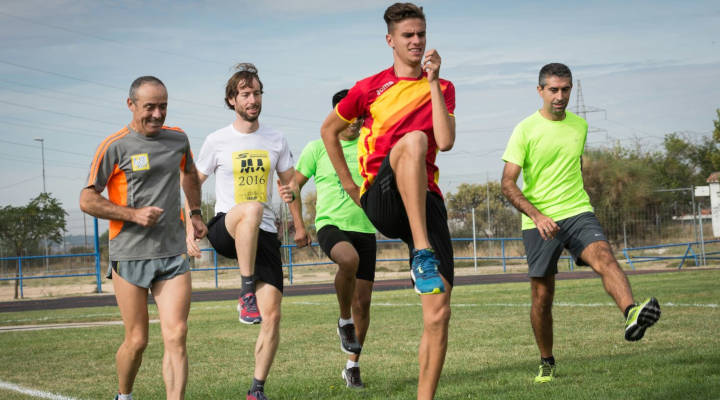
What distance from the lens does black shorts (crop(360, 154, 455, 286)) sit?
471cm

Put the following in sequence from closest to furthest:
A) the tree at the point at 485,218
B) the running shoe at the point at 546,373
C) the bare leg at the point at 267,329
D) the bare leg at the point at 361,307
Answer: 1. the bare leg at the point at 267,329
2. the running shoe at the point at 546,373
3. the bare leg at the point at 361,307
4. the tree at the point at 485,218

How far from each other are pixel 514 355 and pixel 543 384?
1836mm

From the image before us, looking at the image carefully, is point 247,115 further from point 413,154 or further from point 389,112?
point 413,154

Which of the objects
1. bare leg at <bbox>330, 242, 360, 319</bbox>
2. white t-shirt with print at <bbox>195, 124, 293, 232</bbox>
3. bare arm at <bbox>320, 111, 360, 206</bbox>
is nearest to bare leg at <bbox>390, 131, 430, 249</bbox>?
bare arm at <bbox>320, 111, 360, 206</bbox>

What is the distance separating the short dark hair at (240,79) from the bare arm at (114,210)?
1498 mm

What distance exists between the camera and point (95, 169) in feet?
17.5

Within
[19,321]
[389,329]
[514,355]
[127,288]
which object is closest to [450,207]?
[19,321]

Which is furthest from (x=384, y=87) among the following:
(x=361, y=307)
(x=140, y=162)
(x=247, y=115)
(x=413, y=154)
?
(x=361, y=307)

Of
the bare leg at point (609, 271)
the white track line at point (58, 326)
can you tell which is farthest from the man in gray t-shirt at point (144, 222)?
the white track line at point (58, 326)

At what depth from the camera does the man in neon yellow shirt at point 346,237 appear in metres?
7.31

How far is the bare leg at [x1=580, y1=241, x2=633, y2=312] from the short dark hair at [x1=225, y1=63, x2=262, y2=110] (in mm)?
2965

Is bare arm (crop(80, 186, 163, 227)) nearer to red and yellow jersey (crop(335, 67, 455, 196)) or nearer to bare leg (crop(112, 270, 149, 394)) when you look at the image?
bare leg (crop(112, 270, 149, 394))

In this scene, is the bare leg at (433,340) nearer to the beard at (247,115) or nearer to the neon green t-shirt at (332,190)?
the beard at (247,115)

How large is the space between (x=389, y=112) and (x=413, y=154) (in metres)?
0.51
